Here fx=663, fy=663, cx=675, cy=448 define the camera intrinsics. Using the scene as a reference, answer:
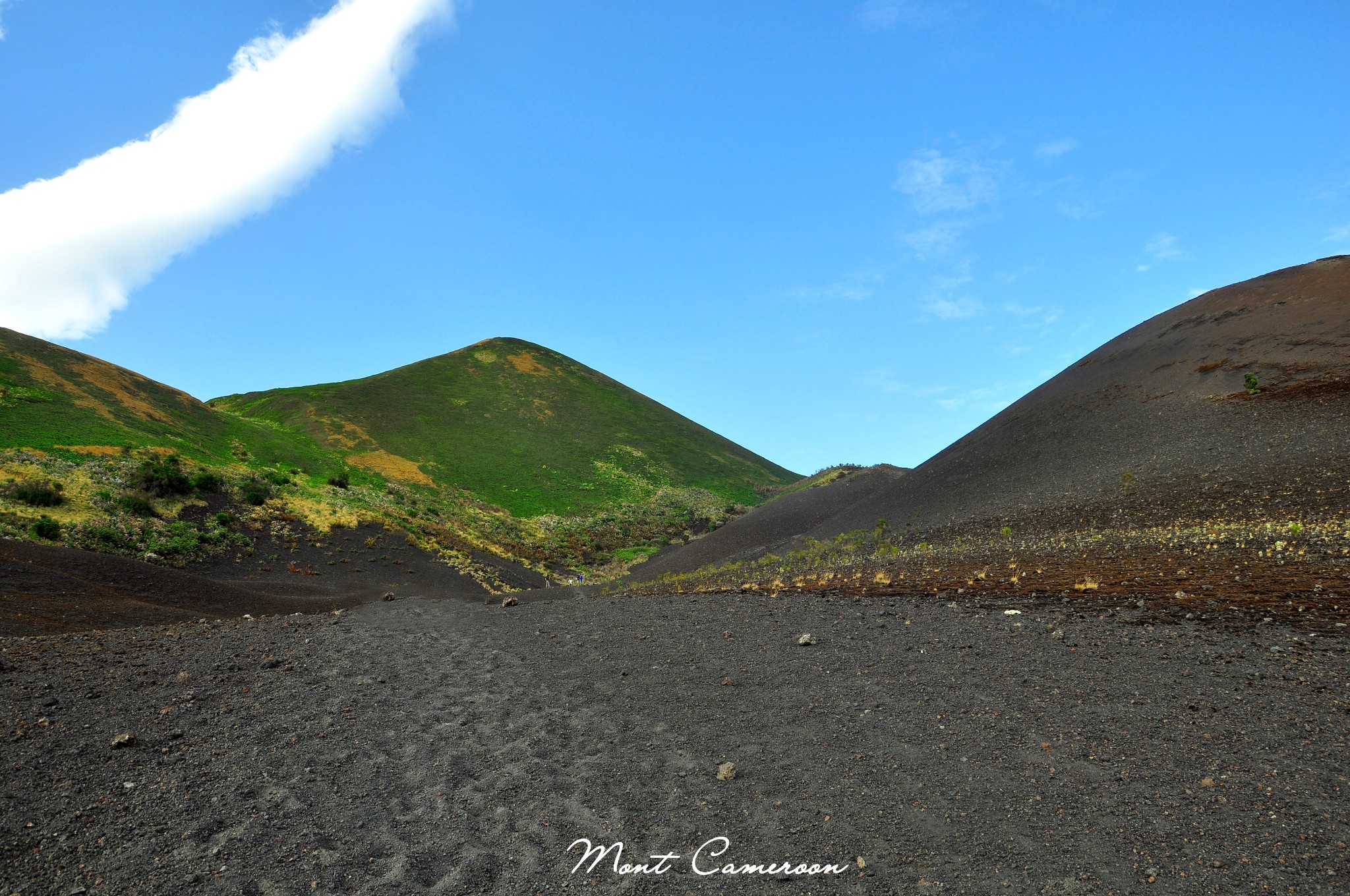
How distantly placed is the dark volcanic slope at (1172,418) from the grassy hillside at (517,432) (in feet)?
105

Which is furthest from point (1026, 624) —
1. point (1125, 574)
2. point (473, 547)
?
point (473, 547)

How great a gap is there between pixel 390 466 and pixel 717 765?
5633 centimetres

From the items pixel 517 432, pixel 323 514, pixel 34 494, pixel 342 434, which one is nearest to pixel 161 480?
pixel 34 494

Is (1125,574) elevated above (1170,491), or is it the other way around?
(1170,491)

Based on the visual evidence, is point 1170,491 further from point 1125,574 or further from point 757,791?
point 757,791

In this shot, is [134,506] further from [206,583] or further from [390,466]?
[390,466]

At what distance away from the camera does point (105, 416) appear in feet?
123

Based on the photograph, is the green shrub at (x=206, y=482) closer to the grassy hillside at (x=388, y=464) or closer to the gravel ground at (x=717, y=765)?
the grassy hillside at (x=388, y=464)

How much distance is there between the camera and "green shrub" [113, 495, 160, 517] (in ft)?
83.7

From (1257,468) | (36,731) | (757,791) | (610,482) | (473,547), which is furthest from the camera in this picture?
(610,482)

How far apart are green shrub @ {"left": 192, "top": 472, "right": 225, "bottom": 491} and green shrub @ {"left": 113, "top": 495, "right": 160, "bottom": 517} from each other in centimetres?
317

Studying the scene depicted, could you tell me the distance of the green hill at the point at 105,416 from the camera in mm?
31906

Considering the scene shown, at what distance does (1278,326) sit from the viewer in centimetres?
2575

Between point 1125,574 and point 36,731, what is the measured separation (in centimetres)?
1577
